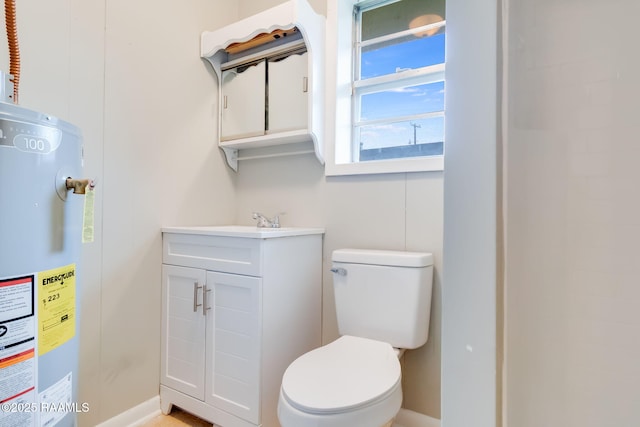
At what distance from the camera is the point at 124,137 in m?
1.47

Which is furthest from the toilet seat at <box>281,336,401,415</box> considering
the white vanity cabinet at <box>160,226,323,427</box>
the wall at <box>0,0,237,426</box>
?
the wall at <box>0,0,237,426</box>

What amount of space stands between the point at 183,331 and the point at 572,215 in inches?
62.2

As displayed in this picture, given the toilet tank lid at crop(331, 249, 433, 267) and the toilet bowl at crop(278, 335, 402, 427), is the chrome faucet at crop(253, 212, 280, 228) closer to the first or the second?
the toilet tank lid at crop(331, 249, 433, 267)

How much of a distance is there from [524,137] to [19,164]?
93 centimetres

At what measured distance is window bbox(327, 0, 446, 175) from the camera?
157 cm

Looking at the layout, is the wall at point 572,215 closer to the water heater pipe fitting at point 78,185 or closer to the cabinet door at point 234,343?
the water heater pipe fitting at point 78,185

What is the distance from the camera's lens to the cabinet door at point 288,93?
5.49 feet

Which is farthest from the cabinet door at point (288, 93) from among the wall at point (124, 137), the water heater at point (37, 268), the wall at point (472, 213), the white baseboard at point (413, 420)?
the white baseboard at point (413, 420)

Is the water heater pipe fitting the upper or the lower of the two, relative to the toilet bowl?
upper

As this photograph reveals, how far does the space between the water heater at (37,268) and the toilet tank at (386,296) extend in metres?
0.96

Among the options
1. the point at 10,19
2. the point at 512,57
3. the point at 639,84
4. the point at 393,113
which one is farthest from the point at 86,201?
the point at 393,113

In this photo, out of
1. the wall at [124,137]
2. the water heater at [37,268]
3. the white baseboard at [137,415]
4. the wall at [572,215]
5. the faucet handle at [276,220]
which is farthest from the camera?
the faucet handle at [276,220]

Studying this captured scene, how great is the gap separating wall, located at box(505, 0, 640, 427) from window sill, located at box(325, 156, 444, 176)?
3.42 feet

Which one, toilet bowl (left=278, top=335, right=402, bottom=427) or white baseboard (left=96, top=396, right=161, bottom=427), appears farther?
white baseboard (left=96, top=396, right=161, bottom=427)
